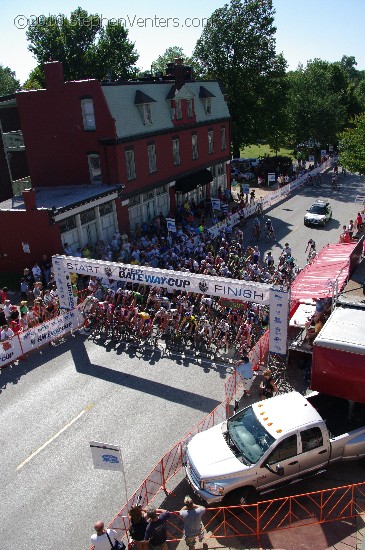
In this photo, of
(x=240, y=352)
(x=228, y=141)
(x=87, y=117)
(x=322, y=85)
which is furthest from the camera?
(x=322, y=85)

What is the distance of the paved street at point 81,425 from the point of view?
10.6 m

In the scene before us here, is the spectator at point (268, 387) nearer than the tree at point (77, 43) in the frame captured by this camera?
Yes

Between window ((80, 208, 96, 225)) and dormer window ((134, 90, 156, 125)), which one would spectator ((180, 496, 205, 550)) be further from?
dormer window ((134, 90, 156, 125))

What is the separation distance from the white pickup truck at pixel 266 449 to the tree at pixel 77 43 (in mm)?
45942

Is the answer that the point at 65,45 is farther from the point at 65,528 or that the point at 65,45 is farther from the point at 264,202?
the point at 65,528

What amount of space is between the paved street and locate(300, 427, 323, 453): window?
116 centimetres

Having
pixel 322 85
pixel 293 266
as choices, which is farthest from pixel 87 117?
pixel 322 85

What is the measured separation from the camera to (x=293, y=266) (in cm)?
2352

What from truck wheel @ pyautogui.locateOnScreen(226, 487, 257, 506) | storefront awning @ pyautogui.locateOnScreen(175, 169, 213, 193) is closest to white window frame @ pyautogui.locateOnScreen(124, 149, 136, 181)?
storefront awning @ pyautogui.locateOnScreen(175, 169, 213, 193)

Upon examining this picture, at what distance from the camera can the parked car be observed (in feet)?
108

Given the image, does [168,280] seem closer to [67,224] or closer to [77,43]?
[67,224]

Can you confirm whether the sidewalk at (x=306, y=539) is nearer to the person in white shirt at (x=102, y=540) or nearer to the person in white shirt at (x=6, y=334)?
the person in white shirt at (x=102, y=540)

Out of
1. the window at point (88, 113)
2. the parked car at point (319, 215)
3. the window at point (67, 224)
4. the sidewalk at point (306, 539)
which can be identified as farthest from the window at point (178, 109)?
the sidewalk at point (306, 539)

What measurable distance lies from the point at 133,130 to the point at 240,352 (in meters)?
18.3
